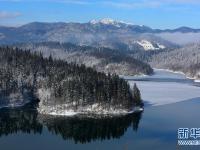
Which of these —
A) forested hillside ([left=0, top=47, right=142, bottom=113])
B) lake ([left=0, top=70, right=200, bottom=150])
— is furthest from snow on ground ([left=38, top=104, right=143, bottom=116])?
lake ([left=0, top=70, right=200, bottom=150])

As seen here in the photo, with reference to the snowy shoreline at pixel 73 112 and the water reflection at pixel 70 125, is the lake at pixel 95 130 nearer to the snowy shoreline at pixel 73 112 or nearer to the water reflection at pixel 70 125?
the water reflection at pixel 70 125

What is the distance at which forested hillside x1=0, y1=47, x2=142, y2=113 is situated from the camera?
163m

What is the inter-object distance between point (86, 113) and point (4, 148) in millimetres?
49982

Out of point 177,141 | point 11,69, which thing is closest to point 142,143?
point 177,141

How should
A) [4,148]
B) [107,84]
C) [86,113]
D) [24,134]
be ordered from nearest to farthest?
[4,148] → [24,134] → [86,113] → [107,84]

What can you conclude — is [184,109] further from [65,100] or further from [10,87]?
[10,87]

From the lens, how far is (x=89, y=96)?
A: 164875 millimetres

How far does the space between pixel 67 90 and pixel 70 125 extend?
27638 millimetres

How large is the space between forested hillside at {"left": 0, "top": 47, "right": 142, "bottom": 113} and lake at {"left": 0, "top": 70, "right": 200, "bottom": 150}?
762 centimetres

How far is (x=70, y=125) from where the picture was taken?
141500 mm

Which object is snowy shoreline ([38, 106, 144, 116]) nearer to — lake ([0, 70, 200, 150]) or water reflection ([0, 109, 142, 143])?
lake ([0, 70, 200, 150])

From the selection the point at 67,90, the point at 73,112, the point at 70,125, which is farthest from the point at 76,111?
the point at 70,125

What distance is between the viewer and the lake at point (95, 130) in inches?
4520

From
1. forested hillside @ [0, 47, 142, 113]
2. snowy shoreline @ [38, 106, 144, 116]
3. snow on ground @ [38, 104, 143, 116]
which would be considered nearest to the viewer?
snowy shoreline @ [38, 106, 144, 116]
